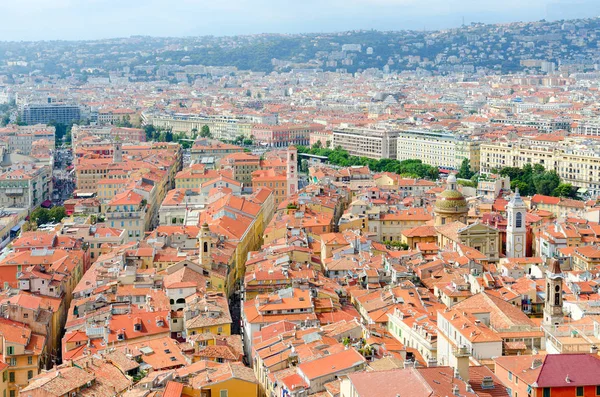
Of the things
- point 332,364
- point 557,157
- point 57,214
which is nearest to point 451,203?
point 57,214

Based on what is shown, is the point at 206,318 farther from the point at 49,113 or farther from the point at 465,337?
A: the point at 49,113

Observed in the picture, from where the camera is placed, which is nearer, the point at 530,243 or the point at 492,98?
the point at 530,243

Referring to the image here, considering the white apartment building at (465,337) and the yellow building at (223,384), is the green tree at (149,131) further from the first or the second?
the yellow building at (223,384)

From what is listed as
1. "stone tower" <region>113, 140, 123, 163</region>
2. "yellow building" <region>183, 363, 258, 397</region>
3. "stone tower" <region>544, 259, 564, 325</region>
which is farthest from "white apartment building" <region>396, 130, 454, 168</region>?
"yellow building" <region>183, 363, 258, 397</region>

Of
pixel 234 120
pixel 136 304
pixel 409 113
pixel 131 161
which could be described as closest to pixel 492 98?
pixel 409 113

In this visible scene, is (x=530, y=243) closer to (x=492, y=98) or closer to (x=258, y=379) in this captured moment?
(x=258, y=379)

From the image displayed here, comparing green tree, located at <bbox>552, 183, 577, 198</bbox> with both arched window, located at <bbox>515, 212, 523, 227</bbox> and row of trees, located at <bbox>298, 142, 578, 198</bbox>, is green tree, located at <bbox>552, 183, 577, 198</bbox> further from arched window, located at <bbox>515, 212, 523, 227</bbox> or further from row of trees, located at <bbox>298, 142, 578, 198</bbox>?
arched window, located at <bbox>515, 212, 523, 227</bbox>

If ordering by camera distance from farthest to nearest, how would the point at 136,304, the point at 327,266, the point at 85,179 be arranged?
the point at 85,179, the point at 327,266, the point at 136,304

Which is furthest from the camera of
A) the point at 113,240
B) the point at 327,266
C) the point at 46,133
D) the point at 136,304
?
the point at 46,133
